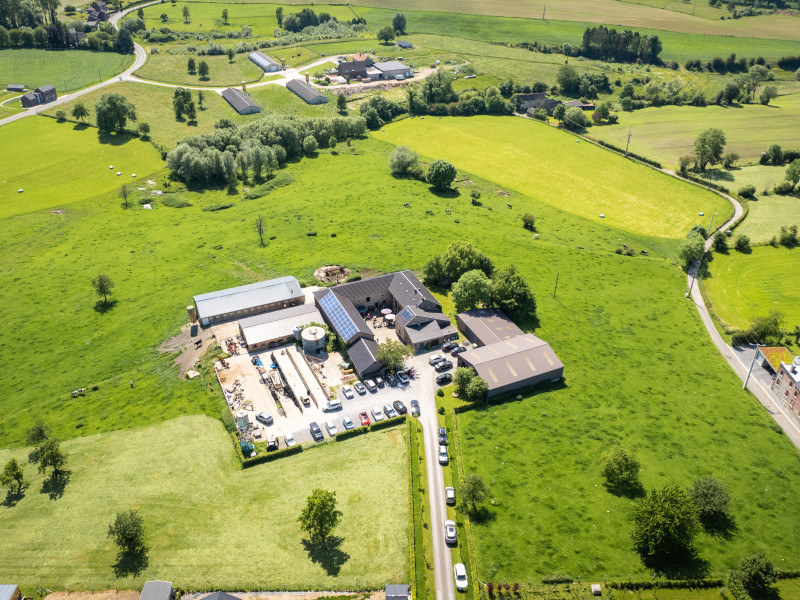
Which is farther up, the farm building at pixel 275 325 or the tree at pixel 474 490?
the farm building at pixel 275 325

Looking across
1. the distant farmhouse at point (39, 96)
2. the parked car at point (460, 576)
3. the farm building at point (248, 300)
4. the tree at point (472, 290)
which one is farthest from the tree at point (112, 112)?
the parked car at point (460, 576)

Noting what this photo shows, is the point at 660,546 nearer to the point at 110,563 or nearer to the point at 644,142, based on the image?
the point at 110,563

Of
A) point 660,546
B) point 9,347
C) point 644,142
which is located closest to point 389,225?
point 9,347

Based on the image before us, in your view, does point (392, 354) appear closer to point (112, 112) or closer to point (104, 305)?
point (104, 305)

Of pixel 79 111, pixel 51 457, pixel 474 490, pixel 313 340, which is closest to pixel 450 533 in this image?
pixel 474 490

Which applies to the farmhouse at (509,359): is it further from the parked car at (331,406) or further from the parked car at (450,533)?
the parked car at (450,533)

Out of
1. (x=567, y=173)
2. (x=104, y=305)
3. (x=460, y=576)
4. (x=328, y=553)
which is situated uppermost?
(x=567, y=173)

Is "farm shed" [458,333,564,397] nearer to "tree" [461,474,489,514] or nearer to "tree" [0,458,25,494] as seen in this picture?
"tree" [461,474,489,514]
